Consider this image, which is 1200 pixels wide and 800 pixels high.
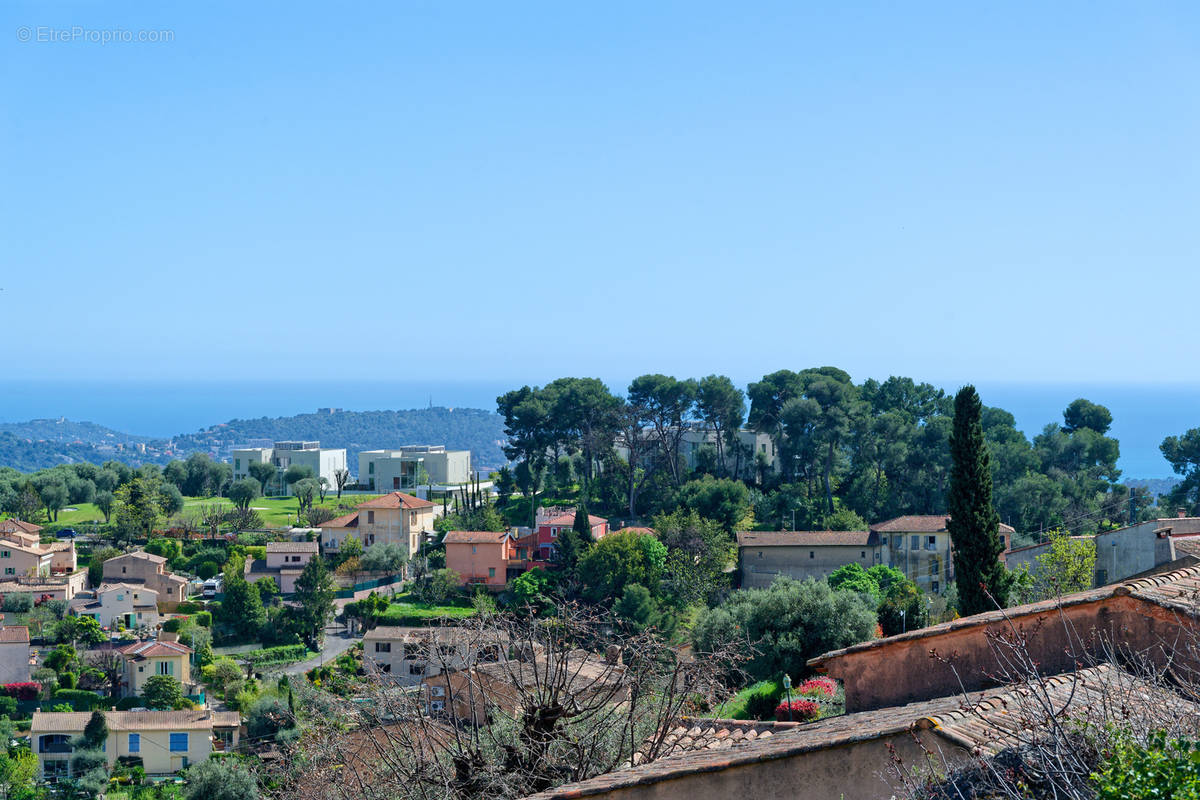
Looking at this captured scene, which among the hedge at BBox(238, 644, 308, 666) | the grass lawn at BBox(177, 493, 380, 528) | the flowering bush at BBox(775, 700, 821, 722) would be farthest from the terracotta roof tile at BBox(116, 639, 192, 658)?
the flowering bush at BBox(775, 700, 821, 722)

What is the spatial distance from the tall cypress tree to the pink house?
28283 mm

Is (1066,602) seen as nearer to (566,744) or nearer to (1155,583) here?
(1155,583)

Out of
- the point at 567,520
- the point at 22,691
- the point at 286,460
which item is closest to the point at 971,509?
the point at 567,520

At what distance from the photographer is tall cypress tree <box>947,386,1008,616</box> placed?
1991 centimetres

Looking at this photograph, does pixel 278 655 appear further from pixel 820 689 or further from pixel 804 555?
pixel 820 689

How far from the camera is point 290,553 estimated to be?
49500mm

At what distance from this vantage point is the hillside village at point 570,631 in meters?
7.24

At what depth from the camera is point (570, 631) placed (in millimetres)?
10477

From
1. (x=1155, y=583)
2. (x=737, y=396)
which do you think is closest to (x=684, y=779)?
(x=1155, y=583)

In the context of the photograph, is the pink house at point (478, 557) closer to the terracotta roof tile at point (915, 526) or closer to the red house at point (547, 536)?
the red house at point (547, 536)

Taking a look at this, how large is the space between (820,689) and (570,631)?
5.58 metres

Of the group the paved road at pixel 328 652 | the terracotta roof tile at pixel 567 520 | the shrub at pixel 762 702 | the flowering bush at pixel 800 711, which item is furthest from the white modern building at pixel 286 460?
the flowering bush at pixel 800 711

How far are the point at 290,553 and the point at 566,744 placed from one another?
42153mm

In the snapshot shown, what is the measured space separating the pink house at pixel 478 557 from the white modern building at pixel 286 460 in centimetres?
3541
